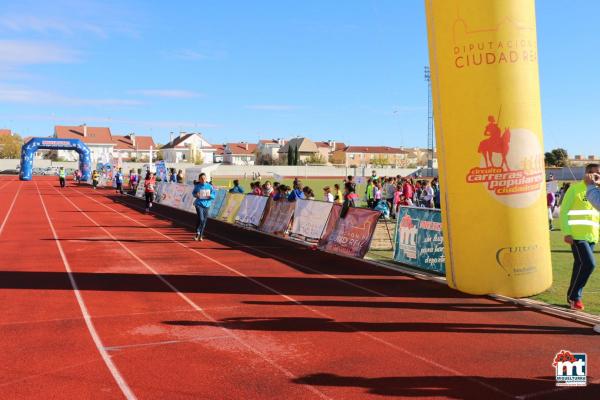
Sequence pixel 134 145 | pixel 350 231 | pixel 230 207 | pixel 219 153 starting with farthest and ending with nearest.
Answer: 1. pixel 219 153
2. pixel 134 145
3. pixel 230 207
4. pixel 350 231

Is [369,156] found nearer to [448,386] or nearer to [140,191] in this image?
[140,191]

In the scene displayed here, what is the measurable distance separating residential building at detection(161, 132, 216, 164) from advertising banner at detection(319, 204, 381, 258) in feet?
389

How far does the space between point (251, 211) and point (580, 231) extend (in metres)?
13.6

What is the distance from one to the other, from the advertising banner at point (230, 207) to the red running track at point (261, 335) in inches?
352

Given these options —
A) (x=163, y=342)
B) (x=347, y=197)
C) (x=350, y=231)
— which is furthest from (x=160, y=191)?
(x=163, y=342)

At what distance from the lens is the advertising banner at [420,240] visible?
10.9m

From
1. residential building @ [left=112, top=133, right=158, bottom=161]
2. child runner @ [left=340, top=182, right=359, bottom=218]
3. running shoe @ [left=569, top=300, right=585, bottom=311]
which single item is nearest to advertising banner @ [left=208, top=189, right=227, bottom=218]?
child runner @ [left=340, top=182, right=359, bottom=218]

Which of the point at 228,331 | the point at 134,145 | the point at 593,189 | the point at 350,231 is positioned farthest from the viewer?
the point at 134,145

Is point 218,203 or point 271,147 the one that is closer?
point 218,203

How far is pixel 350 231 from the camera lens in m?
13.6

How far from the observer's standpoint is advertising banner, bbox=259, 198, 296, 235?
675 inches

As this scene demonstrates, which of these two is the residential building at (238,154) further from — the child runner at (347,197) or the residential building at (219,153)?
the child runner at (347,197)

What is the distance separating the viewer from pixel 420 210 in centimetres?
1160

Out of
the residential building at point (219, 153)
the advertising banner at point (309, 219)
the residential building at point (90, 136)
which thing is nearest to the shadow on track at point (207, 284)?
the advertising banner at point (309, 219)
